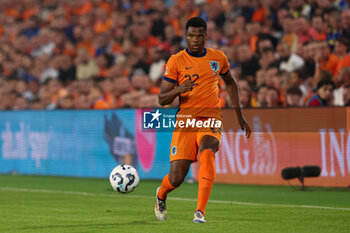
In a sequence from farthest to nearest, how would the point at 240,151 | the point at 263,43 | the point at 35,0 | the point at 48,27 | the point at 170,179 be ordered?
the point at 35,0 < the point at 48,27 < the point at 263,43 < the point at 240,151 < the point at 170,179

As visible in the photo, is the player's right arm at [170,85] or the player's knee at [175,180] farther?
the player's knee at [175,180]

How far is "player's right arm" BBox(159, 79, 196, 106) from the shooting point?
7.41m

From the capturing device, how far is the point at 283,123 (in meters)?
13.7

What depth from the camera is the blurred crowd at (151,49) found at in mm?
14070

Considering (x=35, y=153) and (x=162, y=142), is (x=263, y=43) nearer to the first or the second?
(x=162, y=142)

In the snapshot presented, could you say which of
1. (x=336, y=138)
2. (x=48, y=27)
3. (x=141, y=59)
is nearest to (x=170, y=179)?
(x=336, y=138)

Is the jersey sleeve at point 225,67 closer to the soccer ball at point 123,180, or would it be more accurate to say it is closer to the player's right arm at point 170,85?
the player's right arm at point 170,85

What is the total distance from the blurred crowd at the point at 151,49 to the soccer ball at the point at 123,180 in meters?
4.59

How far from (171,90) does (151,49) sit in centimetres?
1050

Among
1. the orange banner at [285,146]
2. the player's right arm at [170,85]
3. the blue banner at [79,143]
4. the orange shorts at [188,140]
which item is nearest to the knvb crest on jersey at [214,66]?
the player's right arm at [170,85]

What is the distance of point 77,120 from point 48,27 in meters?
7.05

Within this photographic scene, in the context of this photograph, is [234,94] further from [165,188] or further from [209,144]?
[165,188]

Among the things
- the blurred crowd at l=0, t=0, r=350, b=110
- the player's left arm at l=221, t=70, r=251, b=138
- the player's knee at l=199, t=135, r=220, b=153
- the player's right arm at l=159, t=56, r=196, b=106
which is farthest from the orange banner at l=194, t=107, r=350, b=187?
the player's right arm at l=159, t=56, r=196, b=106

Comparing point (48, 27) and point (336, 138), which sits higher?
point (48, 27)
